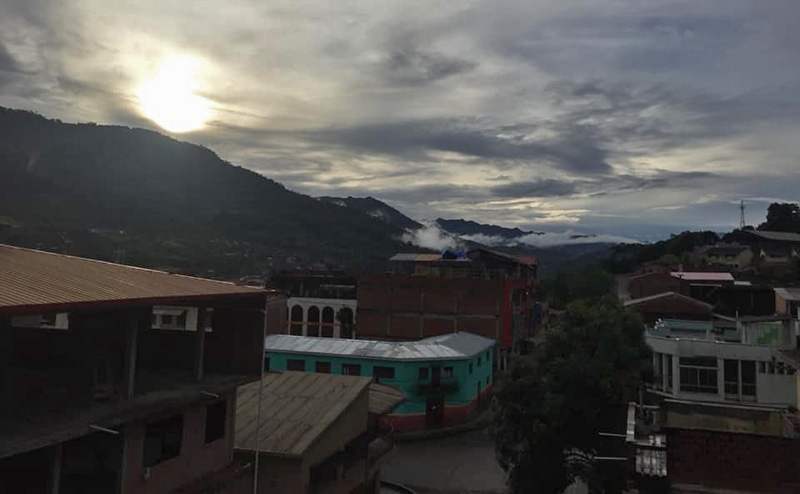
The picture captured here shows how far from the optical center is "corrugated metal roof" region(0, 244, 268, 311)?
714 cm

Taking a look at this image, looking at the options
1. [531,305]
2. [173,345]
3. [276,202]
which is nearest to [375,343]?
[173,345]

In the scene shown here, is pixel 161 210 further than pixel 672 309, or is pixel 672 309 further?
pixel 161 210

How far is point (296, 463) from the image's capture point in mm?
12688

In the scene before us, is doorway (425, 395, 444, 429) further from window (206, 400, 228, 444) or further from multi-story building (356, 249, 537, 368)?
window (206, 400, 228, 444)

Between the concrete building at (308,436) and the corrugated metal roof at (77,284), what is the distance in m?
3.09

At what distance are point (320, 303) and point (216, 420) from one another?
39640 mm

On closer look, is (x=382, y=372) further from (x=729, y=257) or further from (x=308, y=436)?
(x=729, y=257)

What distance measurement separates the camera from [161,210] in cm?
13538

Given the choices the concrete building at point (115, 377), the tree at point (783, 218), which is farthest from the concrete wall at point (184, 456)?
the tree at point (783, 218)

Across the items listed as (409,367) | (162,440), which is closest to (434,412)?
(409,367)

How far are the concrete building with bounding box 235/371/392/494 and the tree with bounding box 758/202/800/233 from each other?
88.2 m

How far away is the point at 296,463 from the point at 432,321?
108 feet

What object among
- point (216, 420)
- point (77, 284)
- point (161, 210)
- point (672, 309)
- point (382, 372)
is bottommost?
point (382, 372)

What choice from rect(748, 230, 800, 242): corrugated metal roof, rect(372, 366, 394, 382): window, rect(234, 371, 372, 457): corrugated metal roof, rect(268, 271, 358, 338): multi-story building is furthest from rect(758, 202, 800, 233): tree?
rect(234, 371, 372, 457): corrugated metal roof
